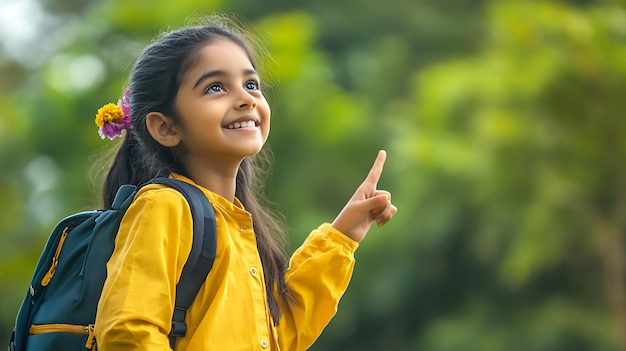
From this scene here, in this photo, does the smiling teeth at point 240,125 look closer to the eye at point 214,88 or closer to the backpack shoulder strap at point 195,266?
the eye at point 214,88

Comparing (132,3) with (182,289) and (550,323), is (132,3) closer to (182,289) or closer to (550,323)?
(550,323)

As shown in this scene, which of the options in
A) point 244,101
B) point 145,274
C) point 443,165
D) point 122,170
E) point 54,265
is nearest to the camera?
point 145,274

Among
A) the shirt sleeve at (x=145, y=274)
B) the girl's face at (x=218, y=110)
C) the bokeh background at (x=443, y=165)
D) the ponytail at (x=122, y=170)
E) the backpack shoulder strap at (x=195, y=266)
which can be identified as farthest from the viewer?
the bokeh background at (x=443, y=165)

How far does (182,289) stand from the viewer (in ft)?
4.90

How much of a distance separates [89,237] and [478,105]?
545 centimetres

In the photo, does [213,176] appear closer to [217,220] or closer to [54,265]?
[217,220]

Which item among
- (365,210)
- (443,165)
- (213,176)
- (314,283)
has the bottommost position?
(443,165)

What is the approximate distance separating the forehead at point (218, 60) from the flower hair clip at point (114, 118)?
14 centimetres

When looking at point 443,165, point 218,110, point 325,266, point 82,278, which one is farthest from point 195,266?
point 443,165

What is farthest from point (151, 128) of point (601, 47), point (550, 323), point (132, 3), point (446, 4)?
point (446, 4)

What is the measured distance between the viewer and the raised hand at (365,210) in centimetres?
182

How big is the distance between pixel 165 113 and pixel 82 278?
0.31 m

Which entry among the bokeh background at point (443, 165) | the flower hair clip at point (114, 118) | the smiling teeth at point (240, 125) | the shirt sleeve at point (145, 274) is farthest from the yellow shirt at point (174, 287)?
the bokeh background at point (443, 165)

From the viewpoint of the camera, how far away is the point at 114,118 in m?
1.72
